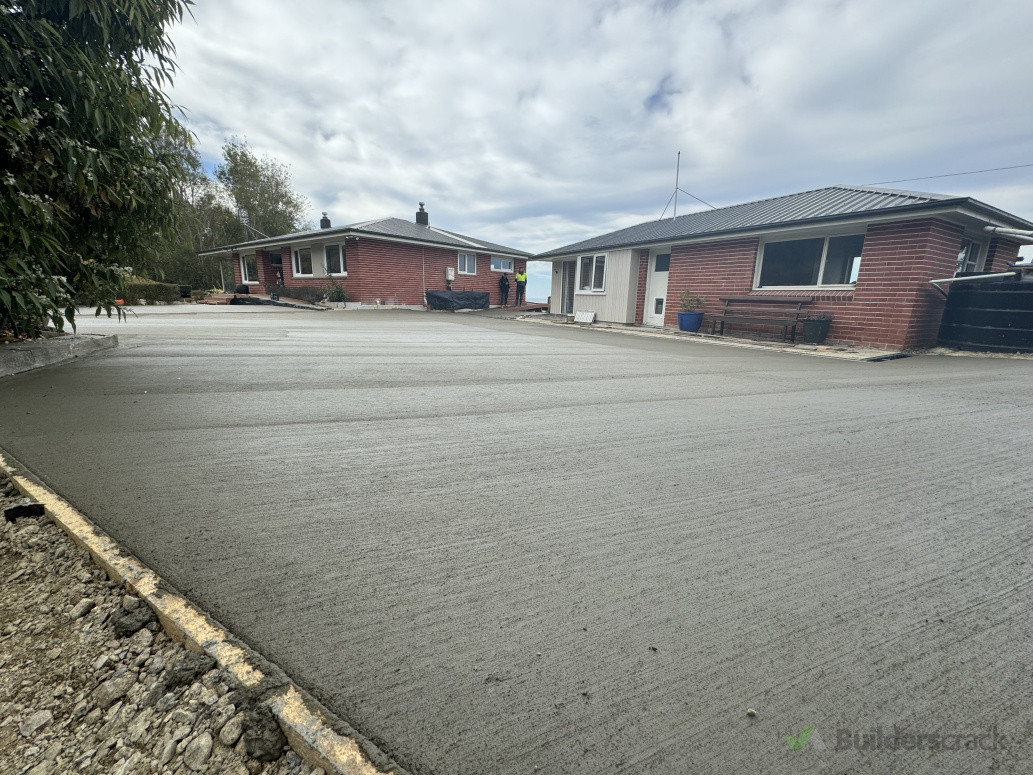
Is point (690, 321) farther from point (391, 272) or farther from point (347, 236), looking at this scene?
point (347, 236)

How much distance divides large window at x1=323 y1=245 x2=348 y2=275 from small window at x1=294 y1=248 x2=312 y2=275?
4.44ft

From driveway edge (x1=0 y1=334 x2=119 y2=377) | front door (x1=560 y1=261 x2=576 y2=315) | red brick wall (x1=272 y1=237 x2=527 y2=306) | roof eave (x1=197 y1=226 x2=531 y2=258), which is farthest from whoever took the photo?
red brick wall (x1=272 y1=237 x2=527 y2=306)

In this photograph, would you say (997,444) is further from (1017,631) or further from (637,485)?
(637,485)

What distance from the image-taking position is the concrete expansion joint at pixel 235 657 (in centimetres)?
77

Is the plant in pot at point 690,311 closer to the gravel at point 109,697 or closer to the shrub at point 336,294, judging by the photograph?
the gravel at point 109,697

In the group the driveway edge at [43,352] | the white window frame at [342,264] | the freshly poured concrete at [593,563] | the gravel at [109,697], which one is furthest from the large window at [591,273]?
the gravel at [109,697]

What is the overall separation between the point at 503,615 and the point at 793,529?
1098 millimetres

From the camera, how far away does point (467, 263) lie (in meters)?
20.9

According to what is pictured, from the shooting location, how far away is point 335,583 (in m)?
1.21

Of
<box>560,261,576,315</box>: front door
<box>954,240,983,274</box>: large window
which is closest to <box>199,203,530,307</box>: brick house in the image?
<box>560,261,576,315</box>: front door

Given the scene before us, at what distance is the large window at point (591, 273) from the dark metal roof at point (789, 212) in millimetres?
435

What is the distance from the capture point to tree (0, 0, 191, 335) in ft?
8.32

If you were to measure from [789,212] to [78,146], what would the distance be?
10693mm

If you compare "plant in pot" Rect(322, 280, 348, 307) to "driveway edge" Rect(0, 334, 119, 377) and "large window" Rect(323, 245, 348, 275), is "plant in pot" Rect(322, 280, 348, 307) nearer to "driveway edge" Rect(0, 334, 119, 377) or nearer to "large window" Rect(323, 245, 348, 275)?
"large window" Rect(323, 245, 348, 275)
